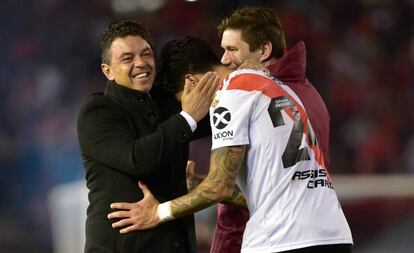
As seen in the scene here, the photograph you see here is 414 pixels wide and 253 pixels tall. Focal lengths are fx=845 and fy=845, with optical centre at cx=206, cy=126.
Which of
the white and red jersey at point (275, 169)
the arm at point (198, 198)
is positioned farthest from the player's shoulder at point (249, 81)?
the arm at point (198, 198)

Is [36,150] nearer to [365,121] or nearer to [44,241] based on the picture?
[44,241]

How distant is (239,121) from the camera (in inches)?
103

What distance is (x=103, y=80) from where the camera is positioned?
7.59 metres

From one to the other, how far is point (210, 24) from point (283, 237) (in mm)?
5596

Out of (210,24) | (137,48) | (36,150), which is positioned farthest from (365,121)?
(137,48)

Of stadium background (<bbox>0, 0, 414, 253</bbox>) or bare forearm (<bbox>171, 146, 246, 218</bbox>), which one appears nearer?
bare forearm (<bbox>171, 146, 246, 218</bbox>)

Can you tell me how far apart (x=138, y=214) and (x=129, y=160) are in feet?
0.64

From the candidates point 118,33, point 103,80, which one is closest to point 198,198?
point 118,33

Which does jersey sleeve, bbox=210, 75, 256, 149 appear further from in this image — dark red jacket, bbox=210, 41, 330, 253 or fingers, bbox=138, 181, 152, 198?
dark red jacket, bbox=210, 41, 330, 253

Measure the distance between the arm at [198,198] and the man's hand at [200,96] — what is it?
0.73 ft

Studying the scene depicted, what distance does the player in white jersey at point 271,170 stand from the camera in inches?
102

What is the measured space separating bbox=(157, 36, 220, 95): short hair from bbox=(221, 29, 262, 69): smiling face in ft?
0.33

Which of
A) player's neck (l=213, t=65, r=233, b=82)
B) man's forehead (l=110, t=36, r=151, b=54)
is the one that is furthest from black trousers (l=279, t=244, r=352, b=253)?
man's forehead (l=110, t=36, r=151, b=54)

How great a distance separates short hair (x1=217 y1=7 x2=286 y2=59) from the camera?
3.22 m
